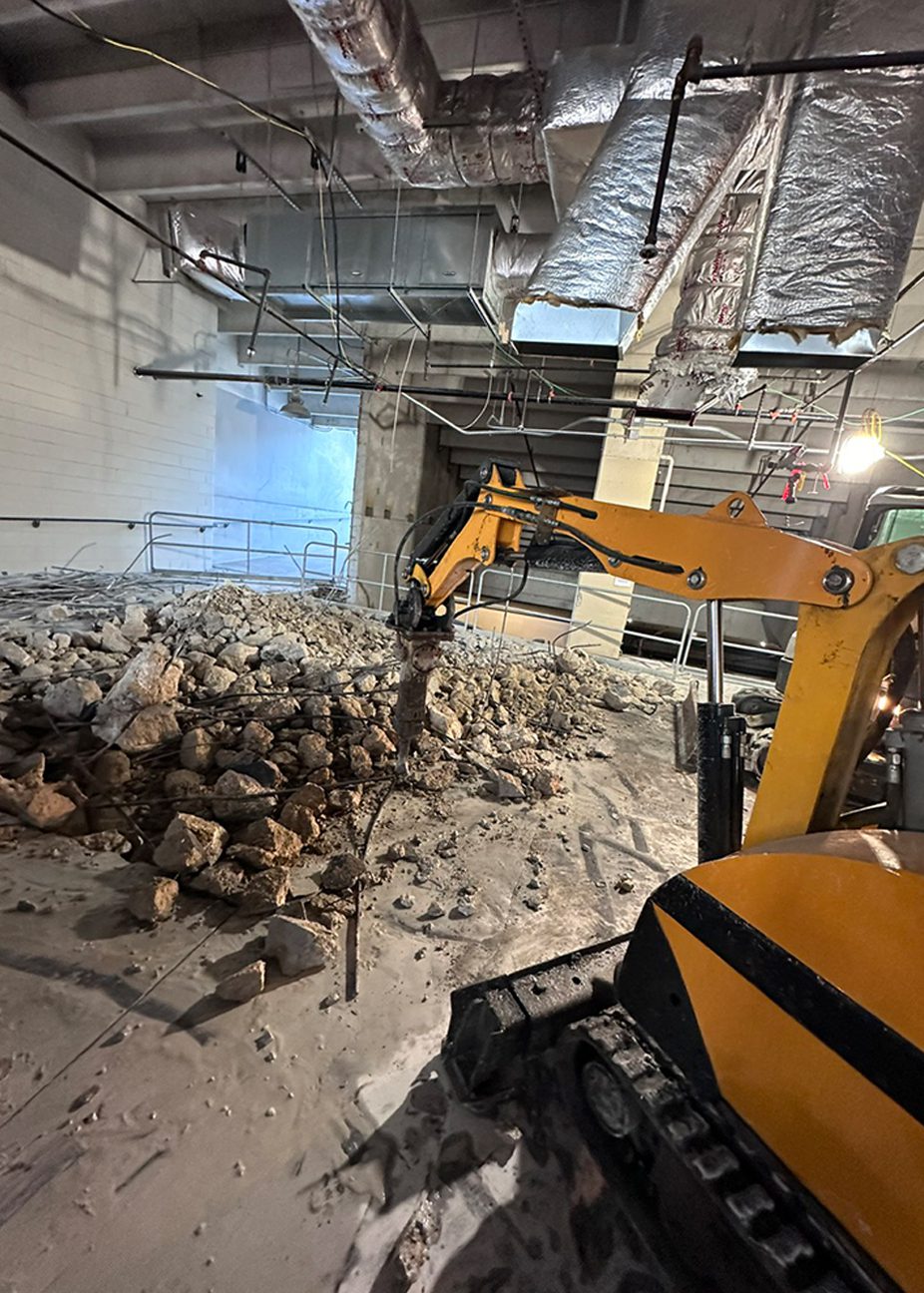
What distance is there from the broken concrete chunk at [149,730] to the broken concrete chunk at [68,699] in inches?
17.4

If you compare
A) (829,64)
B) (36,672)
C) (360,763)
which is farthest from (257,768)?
(829,64)

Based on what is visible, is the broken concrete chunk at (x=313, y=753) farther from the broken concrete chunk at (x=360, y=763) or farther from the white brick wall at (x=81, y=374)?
the white brick wall at (x=81, y=374)

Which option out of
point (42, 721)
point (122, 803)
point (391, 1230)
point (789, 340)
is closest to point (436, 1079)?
point (391, 1230)

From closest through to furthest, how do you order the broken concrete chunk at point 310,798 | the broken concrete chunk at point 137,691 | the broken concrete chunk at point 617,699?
the broken concrete chunk at point 310,798 < the broken concrete chunk at point 137,691 < the broken concrete chunk at point 617,699

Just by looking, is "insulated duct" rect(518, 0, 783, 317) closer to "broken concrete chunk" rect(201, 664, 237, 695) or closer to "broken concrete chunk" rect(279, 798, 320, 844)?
"broken concrete chunk" rect(279, 798, 320, 844)

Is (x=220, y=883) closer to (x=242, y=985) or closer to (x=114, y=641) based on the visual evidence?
(x=242, y=985)

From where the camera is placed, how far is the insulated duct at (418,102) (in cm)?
264

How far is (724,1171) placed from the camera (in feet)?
3.93

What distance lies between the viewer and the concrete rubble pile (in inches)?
95.5

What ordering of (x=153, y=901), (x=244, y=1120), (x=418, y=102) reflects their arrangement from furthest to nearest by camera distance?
1. (x=418, y=102)
2. (x=153, y=901)
3. (x=244, y=1120)

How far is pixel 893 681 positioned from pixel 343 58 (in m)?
4.16

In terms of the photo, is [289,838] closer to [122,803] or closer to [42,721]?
[122,803]

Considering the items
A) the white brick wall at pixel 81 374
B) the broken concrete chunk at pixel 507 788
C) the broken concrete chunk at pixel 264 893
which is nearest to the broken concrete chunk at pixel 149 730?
the broken concrete chunk at pixel 264 893

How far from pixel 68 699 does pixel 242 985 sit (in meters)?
2.51
